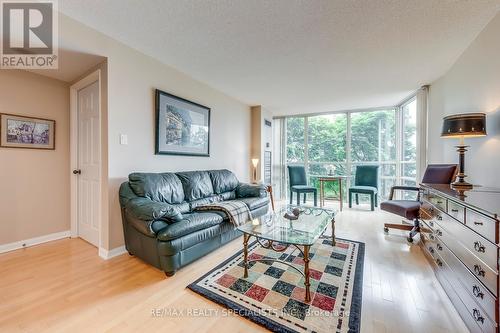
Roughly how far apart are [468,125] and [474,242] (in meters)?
1.29

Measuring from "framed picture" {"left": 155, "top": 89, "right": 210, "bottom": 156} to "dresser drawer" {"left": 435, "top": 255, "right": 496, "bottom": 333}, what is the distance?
3049 millimetres

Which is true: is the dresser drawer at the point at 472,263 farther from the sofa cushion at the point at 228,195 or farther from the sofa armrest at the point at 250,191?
the sofa cushion at the point at 228,195

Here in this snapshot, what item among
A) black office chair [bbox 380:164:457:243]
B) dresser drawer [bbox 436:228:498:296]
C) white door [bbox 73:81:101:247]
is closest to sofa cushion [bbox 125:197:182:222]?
white door [bbox 73:81:101:247]

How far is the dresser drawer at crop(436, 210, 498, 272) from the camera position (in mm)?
1056

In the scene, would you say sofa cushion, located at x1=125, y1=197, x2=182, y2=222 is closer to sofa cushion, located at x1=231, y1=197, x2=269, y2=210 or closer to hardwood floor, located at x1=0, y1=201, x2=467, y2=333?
hardwood floor, located at x1=0, y1=201, x2=467, y2=333

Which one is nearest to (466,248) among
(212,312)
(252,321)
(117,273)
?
(252,321)

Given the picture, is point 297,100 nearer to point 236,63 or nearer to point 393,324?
point 236,63

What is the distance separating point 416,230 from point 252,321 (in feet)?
8.26

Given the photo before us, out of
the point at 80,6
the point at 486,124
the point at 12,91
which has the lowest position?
the point at 486,124

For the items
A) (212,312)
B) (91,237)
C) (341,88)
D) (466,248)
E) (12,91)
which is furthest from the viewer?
(341,88)

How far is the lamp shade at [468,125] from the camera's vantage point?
1.90 metres

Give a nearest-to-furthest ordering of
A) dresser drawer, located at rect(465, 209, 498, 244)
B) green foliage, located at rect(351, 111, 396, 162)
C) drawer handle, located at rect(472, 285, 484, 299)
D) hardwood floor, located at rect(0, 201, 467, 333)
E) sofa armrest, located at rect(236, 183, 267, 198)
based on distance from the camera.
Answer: dresser drawer, located at rect(465, 209, 498, 244), drawer handle, located at rect(472, 285, 484, 299), hardwood floor, located at rect(0, 201, 467, 333), sofa armrest, located at rect(236, 183, 267, 198), green foliage, located at rect(351, 111, 396, 162)

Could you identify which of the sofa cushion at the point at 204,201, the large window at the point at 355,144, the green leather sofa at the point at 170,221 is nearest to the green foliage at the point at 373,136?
the large window at the point at 355,144

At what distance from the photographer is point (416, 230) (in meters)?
2.71
